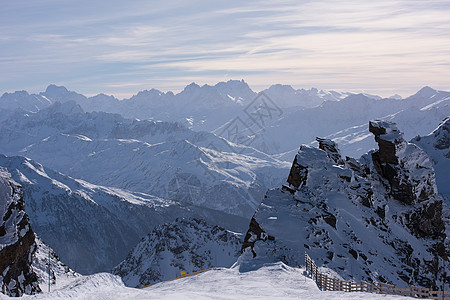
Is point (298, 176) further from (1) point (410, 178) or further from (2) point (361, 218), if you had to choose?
(1) point (410, 178)

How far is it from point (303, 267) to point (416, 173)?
39263mm

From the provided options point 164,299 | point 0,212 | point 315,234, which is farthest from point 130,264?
point 164,299

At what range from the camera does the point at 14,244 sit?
62094 millimetres

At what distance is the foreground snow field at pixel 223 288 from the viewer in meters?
34.4

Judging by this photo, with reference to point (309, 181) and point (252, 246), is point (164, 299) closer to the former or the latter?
point (252, 246)

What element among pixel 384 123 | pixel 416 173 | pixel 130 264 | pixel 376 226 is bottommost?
pixel 130 264

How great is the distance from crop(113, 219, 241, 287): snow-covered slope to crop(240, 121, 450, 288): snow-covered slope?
7779cm

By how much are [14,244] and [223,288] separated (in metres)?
34.3

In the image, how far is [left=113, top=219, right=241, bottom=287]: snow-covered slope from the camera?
14525cm

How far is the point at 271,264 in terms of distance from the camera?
2117 inches

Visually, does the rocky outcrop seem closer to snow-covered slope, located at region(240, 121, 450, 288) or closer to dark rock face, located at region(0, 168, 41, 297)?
snow-covered slope, located at region(240, 121, 450, 288)

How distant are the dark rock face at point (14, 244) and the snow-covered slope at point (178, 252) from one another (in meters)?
74.4

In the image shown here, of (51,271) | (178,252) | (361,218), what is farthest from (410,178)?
(178,252)

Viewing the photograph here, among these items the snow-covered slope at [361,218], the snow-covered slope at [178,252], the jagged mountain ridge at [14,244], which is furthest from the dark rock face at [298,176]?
the snow-covered slope at [178,252]
